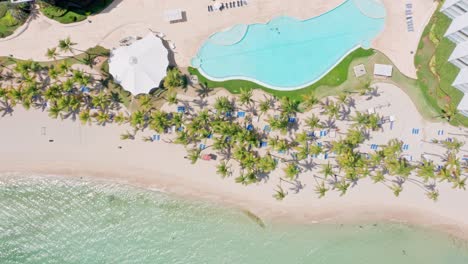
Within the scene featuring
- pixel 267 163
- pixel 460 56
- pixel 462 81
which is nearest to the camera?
pixel 460 56

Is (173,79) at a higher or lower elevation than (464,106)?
higher

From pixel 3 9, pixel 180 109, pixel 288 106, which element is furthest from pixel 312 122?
pixel 3 9

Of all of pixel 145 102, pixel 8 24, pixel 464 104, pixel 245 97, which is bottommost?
pixel 464 104

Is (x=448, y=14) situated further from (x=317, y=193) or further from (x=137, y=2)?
(x=137, y=2)

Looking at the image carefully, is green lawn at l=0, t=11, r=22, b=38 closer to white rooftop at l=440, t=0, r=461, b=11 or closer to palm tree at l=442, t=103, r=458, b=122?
white rooftop at l=440, t=0, r=461, b=11

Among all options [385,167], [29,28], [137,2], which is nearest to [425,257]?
[385,167]

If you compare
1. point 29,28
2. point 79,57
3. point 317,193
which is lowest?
point 317,193

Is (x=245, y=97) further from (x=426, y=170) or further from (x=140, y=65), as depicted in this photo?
(x=426, y=170)
